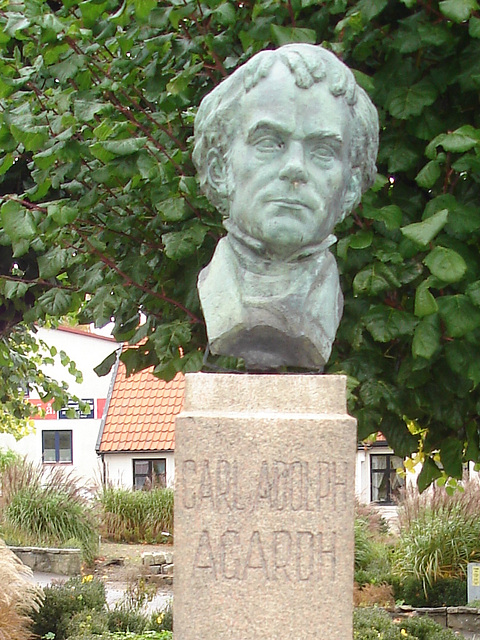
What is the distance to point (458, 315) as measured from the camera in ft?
10.8

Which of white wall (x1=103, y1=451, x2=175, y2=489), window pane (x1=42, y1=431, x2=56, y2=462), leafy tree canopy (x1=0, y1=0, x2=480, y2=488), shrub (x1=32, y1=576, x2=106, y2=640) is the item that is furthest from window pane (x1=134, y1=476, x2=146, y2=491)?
leafy tree canopy (x1=0, y1=0, x2=480, y2=488)

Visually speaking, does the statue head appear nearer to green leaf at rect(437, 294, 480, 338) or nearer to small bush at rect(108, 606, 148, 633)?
green leaf at rect(437, 294, 480, 338)

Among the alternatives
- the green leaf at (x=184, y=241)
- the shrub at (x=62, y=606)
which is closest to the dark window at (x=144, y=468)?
the shrub at (x=62, y=606)

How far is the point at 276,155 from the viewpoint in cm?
277

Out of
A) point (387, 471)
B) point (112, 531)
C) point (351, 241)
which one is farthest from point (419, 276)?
point (387, 471)

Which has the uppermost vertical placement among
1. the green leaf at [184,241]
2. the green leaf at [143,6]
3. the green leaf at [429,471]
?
the green leaf at [143,6]

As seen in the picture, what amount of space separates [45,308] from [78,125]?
3.21ft

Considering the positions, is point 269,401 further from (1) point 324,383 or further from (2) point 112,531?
(2) point 112,531

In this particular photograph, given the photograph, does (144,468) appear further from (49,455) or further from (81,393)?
(49,455)

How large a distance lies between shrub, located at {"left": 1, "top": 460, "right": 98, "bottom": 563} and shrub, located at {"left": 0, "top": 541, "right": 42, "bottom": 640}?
548 centimetres

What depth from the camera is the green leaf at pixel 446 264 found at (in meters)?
3.10

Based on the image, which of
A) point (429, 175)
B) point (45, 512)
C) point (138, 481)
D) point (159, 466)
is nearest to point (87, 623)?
point (429, 175)

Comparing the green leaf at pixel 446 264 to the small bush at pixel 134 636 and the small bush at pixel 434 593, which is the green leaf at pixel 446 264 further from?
the small bush at pixel 434 593

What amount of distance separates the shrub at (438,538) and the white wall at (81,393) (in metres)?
15.5
